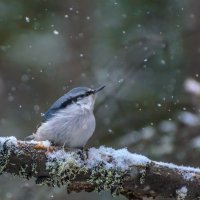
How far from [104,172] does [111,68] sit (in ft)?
14.4

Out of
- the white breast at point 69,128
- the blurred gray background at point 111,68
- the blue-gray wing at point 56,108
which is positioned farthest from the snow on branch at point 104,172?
the blurred gray background at point 111,68

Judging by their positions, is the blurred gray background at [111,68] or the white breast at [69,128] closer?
the white breast at [69,128]

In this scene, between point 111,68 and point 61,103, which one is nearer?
point 61,103

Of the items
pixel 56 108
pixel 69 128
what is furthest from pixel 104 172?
pixel 56 108

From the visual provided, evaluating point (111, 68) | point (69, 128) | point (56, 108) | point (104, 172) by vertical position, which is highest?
point (111, 68)

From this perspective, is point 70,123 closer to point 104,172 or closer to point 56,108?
point 56,108

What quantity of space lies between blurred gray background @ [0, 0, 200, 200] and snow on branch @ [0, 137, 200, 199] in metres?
2.43

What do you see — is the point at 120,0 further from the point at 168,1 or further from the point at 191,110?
the point at 191,110

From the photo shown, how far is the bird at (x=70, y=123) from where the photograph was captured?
495 cm

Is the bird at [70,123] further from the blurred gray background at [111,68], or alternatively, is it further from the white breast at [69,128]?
the blurred gray background at [111,68]

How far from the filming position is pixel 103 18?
8.95 metres

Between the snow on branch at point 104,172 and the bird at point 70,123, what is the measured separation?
1.95ft

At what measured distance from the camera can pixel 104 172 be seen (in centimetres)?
422

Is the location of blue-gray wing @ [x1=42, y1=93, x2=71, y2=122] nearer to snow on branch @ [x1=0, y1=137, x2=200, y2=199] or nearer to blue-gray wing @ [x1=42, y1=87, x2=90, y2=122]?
blue-gray wing @ [x1=42, y1=87, x2=90, y2=122]
